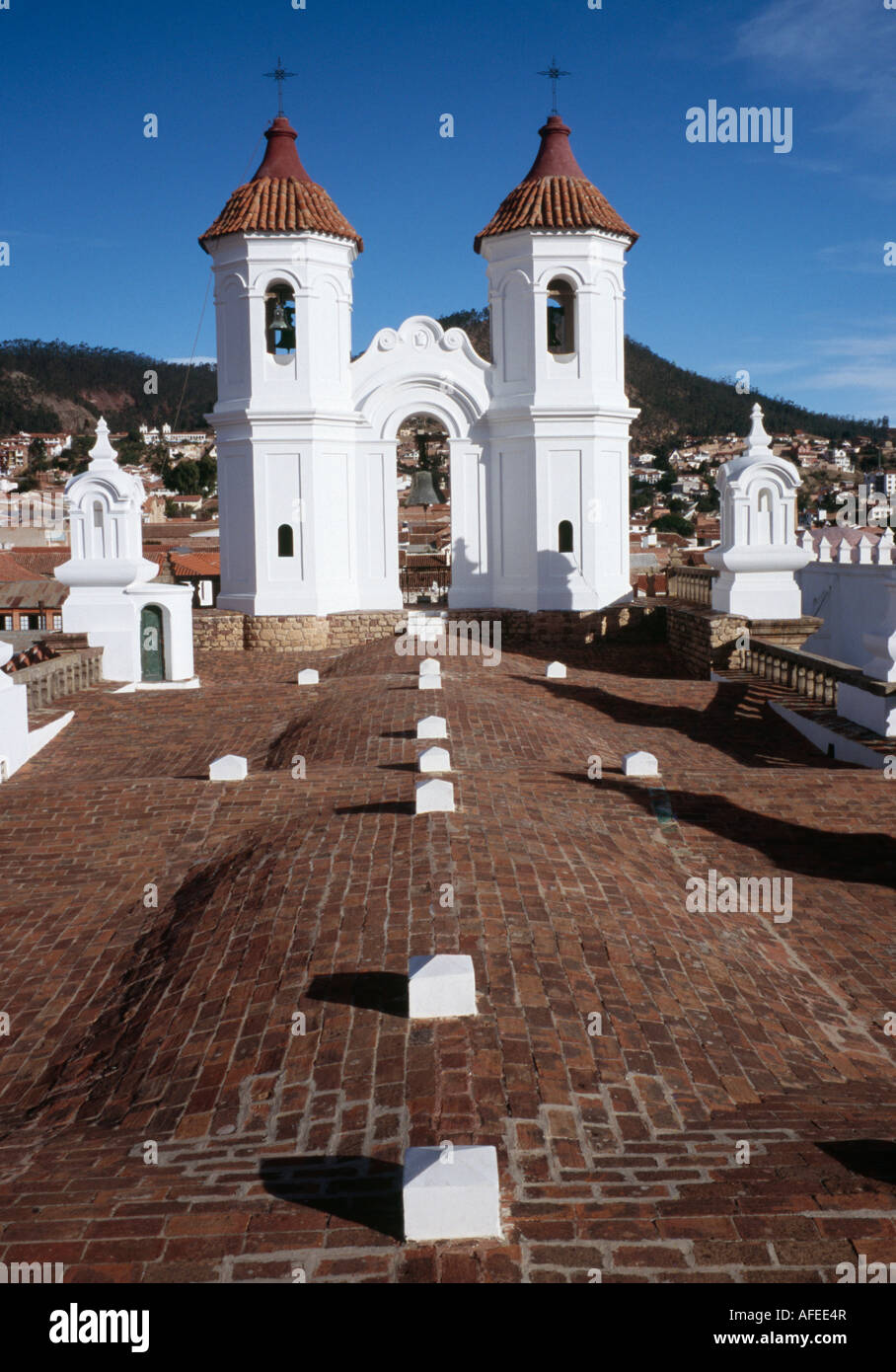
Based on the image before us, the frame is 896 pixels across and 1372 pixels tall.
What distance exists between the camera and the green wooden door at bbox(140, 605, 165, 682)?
18.7 meters

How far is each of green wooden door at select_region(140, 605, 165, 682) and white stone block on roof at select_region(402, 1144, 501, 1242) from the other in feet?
50.7

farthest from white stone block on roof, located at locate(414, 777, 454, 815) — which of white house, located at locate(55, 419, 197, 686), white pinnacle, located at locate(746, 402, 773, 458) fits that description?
white pinnacle, located at locate(746, 402, 773, 458)

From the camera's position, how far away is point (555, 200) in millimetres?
25422

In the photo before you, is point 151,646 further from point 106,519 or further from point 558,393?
point 558,393

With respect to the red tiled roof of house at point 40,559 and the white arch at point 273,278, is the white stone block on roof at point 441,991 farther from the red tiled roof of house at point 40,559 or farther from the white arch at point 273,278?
the red tiled roof of house at point 40,559

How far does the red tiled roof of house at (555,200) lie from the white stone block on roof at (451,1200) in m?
23.4

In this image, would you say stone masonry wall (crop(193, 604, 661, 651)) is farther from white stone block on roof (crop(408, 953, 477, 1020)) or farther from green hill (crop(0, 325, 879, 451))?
green hill (crop(0, 325, 879, 451))

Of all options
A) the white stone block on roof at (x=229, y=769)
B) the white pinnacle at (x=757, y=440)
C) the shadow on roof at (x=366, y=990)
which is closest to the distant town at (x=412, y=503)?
the white pinnacle at (x=757, y=440)

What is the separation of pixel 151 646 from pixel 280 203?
36.0ft

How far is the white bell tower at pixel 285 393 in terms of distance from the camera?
25.0 metres

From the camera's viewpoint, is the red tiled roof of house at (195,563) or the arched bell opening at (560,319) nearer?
the arched bell opening at (560,319)

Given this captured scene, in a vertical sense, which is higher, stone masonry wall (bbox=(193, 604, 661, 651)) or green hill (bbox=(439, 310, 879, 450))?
green hill (bbox=(439, 310, 879, 450))

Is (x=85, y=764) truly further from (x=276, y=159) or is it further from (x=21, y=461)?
(x=21, y=461)
